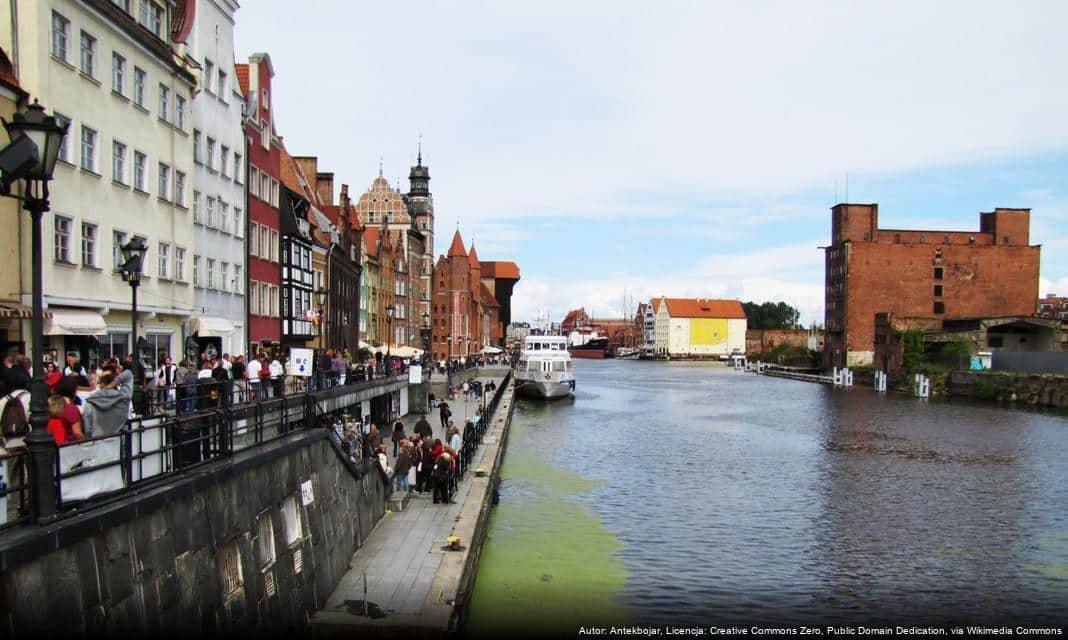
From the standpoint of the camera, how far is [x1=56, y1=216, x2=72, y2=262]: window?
20.7m

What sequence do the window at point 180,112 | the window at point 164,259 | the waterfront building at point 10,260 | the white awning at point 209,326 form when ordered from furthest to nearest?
the white awning at point 209,326
the window at point 180,112
the window at point 164,259
the waterfront building at point 10,260

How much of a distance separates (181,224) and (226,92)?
6.86m

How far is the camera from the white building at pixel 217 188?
29562 mm

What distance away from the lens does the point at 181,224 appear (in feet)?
91.1

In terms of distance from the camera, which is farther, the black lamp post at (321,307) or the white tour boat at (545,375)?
the white tour boat at (545,375)

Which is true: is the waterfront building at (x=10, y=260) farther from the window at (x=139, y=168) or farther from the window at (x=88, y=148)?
the window at (x=139, y=168)

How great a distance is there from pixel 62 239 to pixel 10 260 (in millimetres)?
1986

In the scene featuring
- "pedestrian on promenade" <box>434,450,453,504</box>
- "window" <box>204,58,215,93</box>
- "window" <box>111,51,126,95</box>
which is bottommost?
"pedestrian on promenade" <box>434,450,453,504</box>

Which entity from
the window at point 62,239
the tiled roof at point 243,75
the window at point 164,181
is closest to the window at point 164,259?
the window at point 164,181

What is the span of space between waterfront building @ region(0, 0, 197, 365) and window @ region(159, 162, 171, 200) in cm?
6

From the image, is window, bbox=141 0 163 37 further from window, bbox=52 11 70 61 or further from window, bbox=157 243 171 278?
window, bbox=157 243 171 278

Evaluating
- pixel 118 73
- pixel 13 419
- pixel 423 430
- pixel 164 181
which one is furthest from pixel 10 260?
pixel 13 419

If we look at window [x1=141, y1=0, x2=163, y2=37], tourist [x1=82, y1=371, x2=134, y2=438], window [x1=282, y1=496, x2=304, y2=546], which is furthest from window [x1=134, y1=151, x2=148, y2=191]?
tourist [x1=82, y1=371, x2=134, y2=438]

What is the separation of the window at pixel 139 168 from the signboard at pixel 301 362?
6659 millimetres
